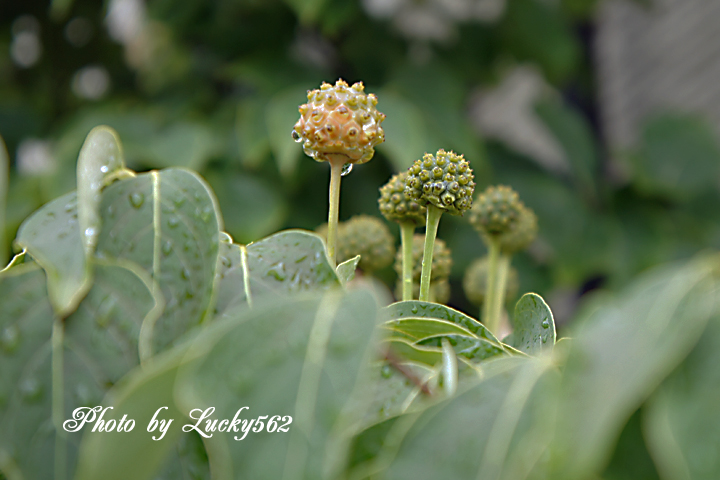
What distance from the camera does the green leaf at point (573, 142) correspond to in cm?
130

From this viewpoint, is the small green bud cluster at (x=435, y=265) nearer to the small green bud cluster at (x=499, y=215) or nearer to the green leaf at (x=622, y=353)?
the small green bud cluster at (x=499, y=215)

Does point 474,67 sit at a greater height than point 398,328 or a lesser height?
greater

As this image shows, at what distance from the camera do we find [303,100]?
98cm

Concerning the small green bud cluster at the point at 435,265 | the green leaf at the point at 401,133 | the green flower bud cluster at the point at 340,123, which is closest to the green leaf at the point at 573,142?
the green leaf at the point at 401,133

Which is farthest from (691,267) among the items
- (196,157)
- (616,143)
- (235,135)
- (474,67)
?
(616,143)

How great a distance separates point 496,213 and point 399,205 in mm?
102

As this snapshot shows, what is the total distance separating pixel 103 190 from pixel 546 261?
1.18 meters

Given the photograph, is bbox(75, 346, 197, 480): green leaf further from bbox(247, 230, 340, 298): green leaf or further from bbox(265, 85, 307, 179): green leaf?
bbox(265, 85, 307, 179): green leaf

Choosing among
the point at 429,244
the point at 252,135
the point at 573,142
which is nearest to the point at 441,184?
the point at 429,244

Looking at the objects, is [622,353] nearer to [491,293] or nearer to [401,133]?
[491,293]

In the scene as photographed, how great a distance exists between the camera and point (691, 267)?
0.12 m

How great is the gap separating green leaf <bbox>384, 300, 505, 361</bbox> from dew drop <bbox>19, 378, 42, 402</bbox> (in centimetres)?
10

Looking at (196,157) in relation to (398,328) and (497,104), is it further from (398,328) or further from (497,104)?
(497,104)

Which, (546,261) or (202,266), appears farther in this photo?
(546,261)
